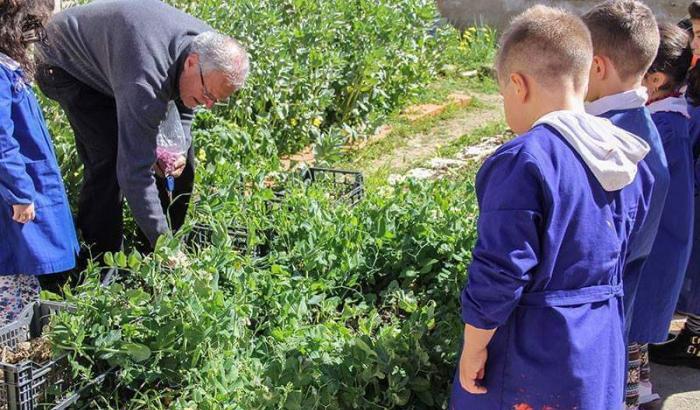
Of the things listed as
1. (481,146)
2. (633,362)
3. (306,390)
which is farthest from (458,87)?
(306,390)

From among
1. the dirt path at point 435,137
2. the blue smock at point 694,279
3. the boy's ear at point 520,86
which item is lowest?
the dirt path at point 435,137

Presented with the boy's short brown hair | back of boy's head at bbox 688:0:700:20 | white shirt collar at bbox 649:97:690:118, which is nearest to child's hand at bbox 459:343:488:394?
the boy's short brown hair

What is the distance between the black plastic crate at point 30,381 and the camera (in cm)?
255

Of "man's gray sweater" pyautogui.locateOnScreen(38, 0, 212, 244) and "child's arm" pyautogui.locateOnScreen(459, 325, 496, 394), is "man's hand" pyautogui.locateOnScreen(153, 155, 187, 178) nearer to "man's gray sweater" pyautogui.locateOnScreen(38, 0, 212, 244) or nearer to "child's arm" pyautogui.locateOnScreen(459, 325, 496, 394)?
"man's gray sweater" pyautogui.locateOnScreen(38, 0, 212, 244)

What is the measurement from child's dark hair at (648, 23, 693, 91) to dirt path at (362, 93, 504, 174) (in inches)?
94.4

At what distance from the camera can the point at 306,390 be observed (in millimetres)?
2639

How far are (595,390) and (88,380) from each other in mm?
1454

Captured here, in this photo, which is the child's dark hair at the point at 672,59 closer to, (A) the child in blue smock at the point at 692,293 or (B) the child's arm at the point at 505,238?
(A) the child in blue smock at the point at 692,293

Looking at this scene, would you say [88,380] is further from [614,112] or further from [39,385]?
[614,112]

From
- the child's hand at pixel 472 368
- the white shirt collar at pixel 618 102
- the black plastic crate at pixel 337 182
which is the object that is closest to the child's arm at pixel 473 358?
the child's hand at pixel 472 368

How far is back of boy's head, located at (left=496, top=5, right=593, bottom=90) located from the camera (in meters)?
2.17

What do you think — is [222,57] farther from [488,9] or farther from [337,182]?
[488,9]

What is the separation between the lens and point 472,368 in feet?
7.29

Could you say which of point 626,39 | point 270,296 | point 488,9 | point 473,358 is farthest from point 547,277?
point 488,9
